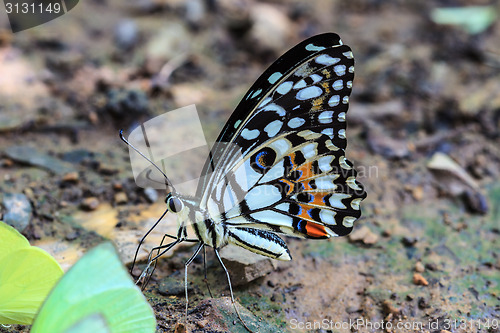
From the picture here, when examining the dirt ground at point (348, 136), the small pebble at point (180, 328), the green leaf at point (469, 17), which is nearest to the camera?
the small pebble at point (180, 328)

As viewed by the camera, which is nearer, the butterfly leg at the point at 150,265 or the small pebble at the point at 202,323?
the small pebble at the point at 202,323

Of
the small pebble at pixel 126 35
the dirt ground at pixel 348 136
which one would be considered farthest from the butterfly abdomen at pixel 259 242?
the small pebble at pixel 126 35

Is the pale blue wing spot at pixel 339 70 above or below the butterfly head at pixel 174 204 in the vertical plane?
above

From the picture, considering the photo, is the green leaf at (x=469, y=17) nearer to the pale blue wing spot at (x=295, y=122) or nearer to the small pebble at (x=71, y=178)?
the pale blue wing spot at (x=295, y=122)

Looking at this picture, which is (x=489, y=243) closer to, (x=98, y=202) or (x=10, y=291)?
(x=98, y=202)

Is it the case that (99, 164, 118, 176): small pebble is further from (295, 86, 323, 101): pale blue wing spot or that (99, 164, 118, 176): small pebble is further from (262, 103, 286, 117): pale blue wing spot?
(295, 86, 323, 101): pale blue wing spot

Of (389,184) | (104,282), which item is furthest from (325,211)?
(104,282)
